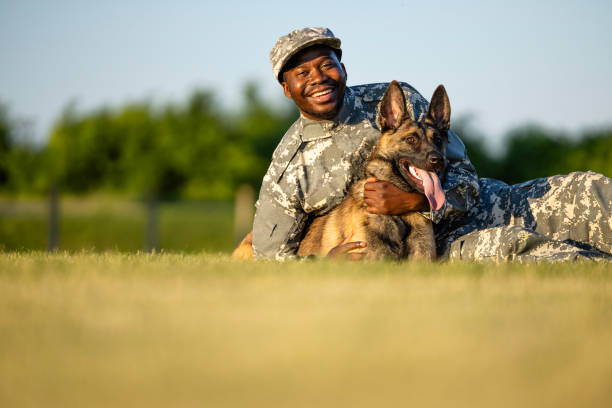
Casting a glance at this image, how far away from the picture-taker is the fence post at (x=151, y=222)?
19.5 m

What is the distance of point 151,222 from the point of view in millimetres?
19641

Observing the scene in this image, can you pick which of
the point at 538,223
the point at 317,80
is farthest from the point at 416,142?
the point at 538,223

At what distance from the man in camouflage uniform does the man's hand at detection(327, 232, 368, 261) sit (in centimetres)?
A: 80

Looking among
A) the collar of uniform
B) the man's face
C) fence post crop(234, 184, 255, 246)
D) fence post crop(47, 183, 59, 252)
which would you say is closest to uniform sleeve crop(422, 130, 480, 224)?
the collar of uniform

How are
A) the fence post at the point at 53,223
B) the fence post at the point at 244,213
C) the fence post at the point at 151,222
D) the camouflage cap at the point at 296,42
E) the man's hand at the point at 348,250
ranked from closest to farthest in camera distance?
the man's hand at the point at 348,250 < the camouflage cap at the point at 296,42 < the fence post at the point at 53,223 < the fence post at the point at 151,222 < the fence post at the point at 244,213

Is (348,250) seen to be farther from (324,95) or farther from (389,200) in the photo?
(324,95)

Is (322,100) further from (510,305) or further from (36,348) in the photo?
(36,348)

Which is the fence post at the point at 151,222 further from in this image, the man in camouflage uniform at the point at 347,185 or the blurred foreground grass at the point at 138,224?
the man in camouflage uniform at the point at 347,185

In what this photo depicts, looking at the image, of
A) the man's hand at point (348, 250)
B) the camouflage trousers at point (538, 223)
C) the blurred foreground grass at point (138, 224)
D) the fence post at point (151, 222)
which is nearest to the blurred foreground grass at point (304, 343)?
the man's hand at point (348, 250)

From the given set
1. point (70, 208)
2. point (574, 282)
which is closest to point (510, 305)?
point (574, 282)

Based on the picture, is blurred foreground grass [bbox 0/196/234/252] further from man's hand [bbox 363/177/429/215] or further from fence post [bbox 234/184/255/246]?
man's hand [bbox 363/177/429/215]

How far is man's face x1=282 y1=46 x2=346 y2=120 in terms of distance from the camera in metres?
6.31

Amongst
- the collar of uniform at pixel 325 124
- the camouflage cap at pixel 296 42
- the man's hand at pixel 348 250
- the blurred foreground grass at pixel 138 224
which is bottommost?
the blurred foreground grass at pixel 138 224

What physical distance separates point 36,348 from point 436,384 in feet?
5.00
